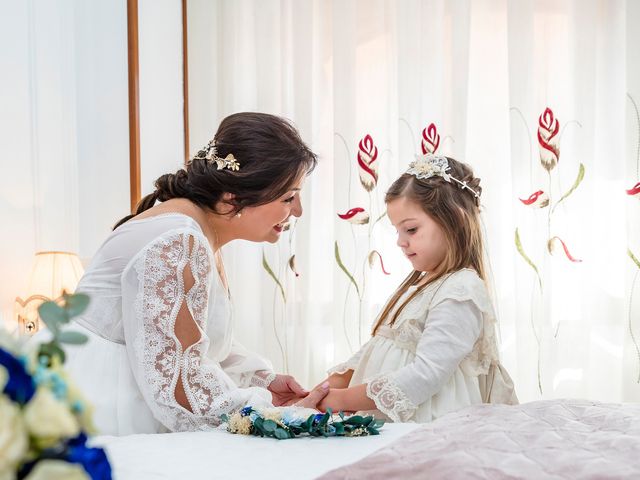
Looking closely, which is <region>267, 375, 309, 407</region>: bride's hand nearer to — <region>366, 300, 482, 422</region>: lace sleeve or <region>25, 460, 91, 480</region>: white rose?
<region>366, 300, 482, 422</region>: lace sleeve

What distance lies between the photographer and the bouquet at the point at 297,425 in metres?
1.24

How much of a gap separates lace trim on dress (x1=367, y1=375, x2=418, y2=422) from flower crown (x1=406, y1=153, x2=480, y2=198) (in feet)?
2.26

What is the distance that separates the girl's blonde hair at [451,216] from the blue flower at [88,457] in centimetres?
183

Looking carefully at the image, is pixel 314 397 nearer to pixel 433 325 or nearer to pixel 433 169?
pixel 433 325

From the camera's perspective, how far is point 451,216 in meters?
2.33

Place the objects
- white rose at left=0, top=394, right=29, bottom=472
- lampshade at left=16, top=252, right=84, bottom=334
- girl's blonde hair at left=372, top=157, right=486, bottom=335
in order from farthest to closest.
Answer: lampshade at left=16, top=252, right=84, bottom=334 → girl's blonde hair at left=372, top=157, right=486, bottom=335 → white rose at left=0, top=394, right=29, bottom=472

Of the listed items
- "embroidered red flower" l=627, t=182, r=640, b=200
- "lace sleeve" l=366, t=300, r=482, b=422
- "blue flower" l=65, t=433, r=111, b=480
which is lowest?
"lace sleeve" l=366, t=300, r=482, b=422

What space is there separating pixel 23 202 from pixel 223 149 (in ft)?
3.73

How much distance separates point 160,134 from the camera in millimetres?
3543

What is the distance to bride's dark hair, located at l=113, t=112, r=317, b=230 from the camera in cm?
185

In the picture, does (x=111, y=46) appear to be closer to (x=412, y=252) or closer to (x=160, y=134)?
(x=160, y=134)

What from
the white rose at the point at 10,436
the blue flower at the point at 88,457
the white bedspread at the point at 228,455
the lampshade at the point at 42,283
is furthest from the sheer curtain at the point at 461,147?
the white rose at the point at 10,436

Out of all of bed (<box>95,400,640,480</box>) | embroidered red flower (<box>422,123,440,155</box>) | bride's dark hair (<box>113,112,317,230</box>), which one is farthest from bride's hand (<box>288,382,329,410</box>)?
embroidered red flower (<box>422,123,440,155</box>)

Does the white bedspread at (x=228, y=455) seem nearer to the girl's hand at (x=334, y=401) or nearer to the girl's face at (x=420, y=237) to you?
the girl's hand at (x=334, y=401)
